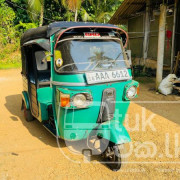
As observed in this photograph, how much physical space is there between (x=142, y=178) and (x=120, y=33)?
101 inches

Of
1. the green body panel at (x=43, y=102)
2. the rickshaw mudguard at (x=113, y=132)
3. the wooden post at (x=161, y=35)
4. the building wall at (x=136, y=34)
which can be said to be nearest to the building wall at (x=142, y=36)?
the building wall at (x=136, y=34)

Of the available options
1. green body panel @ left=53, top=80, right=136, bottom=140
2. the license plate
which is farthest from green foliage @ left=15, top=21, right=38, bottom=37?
the license plate

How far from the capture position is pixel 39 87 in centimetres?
456

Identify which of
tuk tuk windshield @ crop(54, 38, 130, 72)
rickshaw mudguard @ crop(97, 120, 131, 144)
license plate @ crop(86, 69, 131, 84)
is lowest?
rickshaw mudguard @ crop(97, 120, 131, 144)

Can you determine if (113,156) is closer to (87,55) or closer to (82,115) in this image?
(82,115)

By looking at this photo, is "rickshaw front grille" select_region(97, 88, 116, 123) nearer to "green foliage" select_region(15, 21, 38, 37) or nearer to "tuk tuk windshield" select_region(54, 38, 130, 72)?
"tuk tuk windshield" select_region(54, 38, 130, 72)

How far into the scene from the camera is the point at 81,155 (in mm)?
3656

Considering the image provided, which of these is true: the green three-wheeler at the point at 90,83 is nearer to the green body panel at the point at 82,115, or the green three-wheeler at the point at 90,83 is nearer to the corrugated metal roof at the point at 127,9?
the green body panel at the point at 82,115

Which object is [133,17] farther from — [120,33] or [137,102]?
[120,33]

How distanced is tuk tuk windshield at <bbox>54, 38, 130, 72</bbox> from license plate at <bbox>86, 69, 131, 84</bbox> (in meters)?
0.12

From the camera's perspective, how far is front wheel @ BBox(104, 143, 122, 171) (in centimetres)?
313

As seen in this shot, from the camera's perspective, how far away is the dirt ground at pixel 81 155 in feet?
10.3

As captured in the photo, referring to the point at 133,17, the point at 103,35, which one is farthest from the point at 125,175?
the point at 133,17

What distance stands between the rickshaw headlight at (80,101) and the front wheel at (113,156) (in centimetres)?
75
